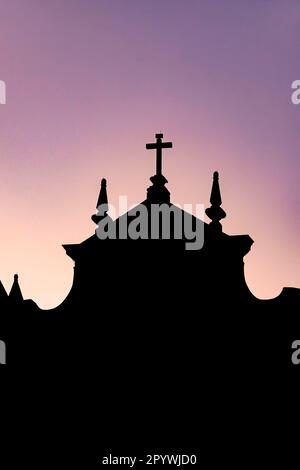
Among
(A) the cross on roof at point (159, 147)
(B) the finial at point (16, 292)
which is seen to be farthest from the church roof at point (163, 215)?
(B) the finial at point (16, 292)

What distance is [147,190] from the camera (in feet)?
71.3

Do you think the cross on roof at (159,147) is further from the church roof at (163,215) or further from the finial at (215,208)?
the finial at (215,208)

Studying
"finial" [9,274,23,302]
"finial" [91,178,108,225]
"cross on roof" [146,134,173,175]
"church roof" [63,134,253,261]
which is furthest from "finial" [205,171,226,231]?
"finial" [9,274,23,302]

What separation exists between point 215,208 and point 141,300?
3.10 meters

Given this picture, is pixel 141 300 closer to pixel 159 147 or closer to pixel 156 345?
pixel 156 345

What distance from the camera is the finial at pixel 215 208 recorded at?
20406mm

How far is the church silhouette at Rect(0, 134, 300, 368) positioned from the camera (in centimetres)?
2028

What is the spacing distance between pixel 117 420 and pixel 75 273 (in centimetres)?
409

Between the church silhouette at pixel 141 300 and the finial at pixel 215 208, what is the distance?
26 mm

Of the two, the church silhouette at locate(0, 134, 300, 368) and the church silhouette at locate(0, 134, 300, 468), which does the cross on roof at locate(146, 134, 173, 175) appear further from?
the church silhouette at locate(0, 134, 300, 368)

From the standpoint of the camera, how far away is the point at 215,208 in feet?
66.9

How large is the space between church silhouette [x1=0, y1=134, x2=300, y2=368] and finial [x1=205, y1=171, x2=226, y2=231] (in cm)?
3
